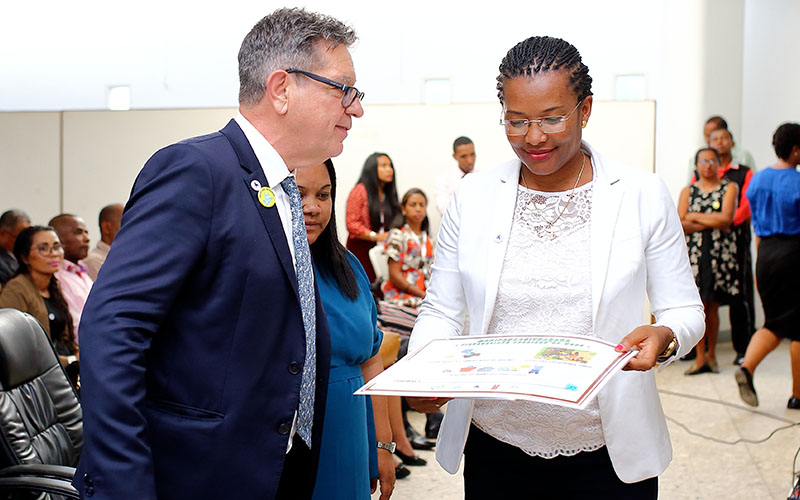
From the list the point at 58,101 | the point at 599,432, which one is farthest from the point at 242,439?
the point at 58,101

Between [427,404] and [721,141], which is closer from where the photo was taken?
[427,404]

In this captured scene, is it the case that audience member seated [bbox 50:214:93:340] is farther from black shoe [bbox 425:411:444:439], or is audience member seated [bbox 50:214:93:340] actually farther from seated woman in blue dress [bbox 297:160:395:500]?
seated woman in blue dress [bbox 297:160:395:500]

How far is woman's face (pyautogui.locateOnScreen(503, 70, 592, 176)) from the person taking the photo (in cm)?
160

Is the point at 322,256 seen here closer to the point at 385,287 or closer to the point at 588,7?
the point at 385,287

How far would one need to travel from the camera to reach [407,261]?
540 centimetres

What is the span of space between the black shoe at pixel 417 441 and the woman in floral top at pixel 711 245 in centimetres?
278

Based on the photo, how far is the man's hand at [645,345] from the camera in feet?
4.63

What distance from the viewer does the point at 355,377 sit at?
2.00 metres

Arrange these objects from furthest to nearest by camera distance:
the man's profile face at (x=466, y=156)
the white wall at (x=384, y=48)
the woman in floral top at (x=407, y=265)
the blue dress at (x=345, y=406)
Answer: the white wall at (x=384, y=48), the man's profile face at (x=466, y=156), the woman in floral top at (x=407, y=265), the blue dress at (x=345, y=406)

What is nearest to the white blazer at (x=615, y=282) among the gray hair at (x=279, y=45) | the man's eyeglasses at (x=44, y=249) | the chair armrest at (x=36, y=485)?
the gray hair at (x=279, y=45)

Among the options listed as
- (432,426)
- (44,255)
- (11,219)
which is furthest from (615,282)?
(11,219)

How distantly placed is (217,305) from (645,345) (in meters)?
0.75

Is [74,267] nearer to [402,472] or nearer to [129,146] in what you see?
[402,472]

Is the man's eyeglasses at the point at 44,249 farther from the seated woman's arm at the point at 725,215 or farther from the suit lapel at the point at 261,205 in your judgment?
the seated woman's arm at the point at 725,215
